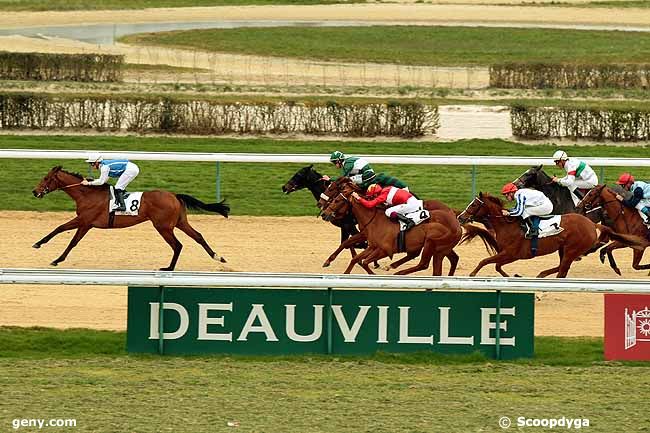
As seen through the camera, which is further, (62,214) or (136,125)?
(136,125)

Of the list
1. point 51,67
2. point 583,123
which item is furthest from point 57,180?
point 51,67

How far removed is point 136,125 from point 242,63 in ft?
36.0

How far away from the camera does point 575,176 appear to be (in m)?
14.6

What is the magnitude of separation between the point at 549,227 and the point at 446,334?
2599 mm

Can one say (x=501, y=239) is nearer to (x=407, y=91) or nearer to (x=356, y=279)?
(x=356, y=279)

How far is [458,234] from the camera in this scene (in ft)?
43.5

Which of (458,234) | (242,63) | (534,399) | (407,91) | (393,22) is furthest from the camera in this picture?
(393,22)

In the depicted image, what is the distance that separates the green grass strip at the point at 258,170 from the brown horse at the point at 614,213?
11.9 feet

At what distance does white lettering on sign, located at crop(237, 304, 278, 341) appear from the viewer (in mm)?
10898

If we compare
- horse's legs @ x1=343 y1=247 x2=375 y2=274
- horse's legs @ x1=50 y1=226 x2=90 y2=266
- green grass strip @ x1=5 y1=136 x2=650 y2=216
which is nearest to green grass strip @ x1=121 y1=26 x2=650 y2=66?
green grass strip @ x1=5 y1=136 x2=650 y2=216

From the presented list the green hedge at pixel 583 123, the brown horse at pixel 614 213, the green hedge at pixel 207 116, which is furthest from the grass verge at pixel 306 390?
the green hedge at pixel 583 123

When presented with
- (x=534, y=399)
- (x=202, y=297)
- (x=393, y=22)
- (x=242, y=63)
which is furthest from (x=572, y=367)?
(x=393, y=22)

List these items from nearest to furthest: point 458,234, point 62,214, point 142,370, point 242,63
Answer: point 142,370 < point 458,234 < point 62,214 < point 242,63

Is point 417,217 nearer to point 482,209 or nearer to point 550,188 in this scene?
point 482,209
